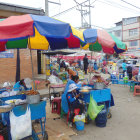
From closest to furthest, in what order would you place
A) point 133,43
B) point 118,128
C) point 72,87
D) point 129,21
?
1. point 72,87
2. point 118,128
3. point 133,43
4. point 129,21

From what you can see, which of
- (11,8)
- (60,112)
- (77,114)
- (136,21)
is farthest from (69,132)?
(136,21)

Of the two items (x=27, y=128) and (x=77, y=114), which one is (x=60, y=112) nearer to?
(x=77, y=114)

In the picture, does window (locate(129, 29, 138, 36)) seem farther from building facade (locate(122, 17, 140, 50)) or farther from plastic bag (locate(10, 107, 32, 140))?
plastic bag (locate(10, 107, 32, 140))

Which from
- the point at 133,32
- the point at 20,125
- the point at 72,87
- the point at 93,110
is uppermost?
the point at 133,32

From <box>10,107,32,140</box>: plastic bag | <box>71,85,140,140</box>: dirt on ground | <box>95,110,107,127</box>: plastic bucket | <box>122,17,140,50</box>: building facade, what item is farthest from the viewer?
<box>122,17,140,50</box>: building facade

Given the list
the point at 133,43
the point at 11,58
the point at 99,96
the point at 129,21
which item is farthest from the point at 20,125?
the point at 129,21

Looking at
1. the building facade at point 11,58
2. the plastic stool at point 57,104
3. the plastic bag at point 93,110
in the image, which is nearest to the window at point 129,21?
the building facade at point 11,58

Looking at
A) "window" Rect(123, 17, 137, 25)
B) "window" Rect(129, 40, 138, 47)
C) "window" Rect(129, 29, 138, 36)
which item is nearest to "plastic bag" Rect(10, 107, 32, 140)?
"window" Rect(129, 40, 138, 47)

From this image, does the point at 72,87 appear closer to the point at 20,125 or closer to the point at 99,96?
the point at 99,96

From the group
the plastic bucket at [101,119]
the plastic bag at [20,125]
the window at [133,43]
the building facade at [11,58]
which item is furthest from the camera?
the window at [133,43]

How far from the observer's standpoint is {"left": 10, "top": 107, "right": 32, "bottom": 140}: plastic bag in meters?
2.69

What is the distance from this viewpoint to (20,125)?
9.02 ft

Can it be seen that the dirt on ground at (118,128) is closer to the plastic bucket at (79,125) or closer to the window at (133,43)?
the plastic bucket at (79,125)

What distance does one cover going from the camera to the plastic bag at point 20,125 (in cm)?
269
